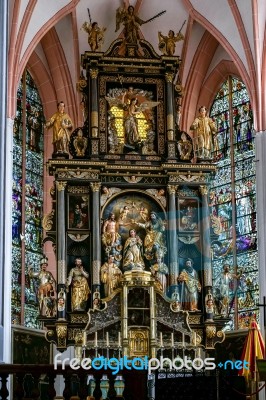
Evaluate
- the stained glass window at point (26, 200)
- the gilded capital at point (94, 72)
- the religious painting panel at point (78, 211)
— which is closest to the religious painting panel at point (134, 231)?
the religious painting panel at point (78, 211)

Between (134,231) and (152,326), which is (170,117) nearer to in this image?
(134,231)

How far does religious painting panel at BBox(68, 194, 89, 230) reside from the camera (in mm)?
21188

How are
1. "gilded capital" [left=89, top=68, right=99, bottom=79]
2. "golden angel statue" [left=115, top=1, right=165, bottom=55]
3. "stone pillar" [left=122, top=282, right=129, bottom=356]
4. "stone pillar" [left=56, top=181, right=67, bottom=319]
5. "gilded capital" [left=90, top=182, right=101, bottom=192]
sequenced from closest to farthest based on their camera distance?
"stone pillar" [left=122, top=282, right=129, bottom=356], "stone pillar" [left=56, top=181, right=67, bottom=319], "gilded capital" [left=90, top=182, right=101, bottom=192], "gilded capital" [left=89, top=68, right=99, bottom=79], "golden angel statue" [left=115, top=1, right=165, bottom=55]

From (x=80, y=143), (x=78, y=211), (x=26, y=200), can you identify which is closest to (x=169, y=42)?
(x=80, y=143)

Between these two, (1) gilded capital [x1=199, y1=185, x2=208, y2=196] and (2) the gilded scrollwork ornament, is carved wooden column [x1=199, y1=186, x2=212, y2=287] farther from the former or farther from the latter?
(2) the gilded scrollwork ornament

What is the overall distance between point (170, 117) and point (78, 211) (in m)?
2.86

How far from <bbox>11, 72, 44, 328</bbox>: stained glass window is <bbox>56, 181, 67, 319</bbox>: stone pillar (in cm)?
254

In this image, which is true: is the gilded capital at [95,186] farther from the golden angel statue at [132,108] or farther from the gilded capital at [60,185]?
the golden angel statue at [132,108]

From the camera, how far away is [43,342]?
23844 millimetres

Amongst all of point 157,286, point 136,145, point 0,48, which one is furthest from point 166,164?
point 0,48

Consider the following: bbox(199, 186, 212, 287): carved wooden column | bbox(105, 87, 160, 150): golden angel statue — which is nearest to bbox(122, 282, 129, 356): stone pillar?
bbox(199, 186, 212, 287): carved wooden column

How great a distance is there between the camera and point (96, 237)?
2102cm

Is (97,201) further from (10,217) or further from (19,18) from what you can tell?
Answer: (19,18)

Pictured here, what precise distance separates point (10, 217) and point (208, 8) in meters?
7.00
